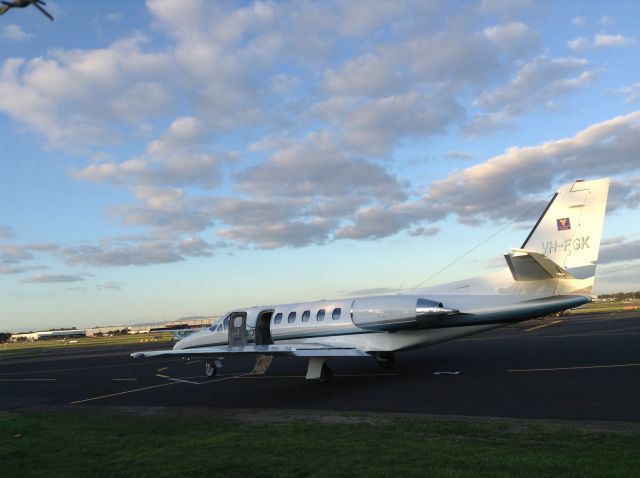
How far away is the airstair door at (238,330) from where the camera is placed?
2142 centimetres

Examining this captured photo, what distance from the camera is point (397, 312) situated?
17797 millimetres

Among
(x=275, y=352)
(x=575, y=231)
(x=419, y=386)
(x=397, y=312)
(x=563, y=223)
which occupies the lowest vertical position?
(x=419, y=386)

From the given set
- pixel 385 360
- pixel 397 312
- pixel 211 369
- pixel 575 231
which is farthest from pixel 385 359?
pixel 575 231

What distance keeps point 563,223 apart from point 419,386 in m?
7.05

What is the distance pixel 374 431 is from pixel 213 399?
7.54m

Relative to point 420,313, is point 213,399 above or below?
below

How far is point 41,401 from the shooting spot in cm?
1792

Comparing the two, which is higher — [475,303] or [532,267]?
[532,267]

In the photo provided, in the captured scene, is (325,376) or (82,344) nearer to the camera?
(325,376)

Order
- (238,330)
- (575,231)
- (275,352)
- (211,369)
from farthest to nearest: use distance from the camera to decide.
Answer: (211,369) → (238,330) → (575,231) → (275,352)

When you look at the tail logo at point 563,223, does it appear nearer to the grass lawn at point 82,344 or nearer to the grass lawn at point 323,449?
the grass lawn at point 323,449

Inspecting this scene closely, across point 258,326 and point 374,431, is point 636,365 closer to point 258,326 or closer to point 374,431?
point 374,431

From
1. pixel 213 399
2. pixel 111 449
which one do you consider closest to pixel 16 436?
pixel 111 449

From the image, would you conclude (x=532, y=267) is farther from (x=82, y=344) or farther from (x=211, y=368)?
(x=82, y=344)
